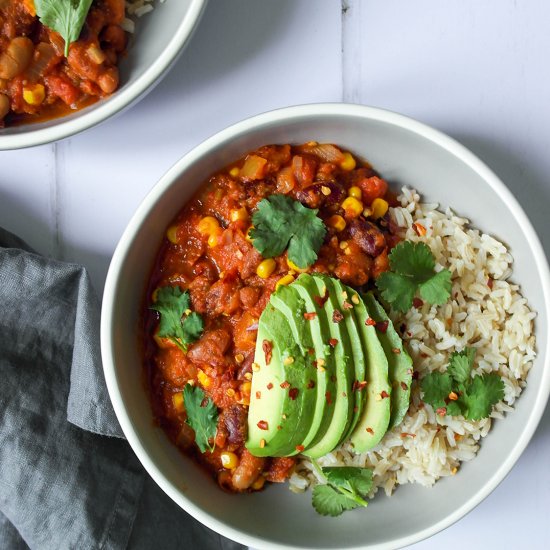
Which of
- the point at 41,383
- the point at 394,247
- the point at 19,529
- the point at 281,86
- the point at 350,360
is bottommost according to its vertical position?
the point at 19,529

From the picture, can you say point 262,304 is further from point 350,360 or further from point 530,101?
point 530,101

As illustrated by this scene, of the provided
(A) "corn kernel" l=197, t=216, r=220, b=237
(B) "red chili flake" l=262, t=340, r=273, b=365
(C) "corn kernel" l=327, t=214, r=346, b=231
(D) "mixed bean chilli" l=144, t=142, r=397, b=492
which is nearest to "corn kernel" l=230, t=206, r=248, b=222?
(D) "mixed bean chilli" l=144, t=142, r=397, b=492

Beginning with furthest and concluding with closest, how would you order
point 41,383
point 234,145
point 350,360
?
point 41,383, point 234,145, point 350,360

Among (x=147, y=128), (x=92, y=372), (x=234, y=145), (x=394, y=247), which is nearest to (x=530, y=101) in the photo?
(x=394, y=247)

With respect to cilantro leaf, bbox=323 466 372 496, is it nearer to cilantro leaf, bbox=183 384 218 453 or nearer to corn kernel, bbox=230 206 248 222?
cilantro leaf, bbox=183 384 218 453

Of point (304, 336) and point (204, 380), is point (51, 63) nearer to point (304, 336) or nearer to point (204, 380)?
point (204, 380)

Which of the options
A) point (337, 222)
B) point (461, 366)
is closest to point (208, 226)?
point (337, 222)

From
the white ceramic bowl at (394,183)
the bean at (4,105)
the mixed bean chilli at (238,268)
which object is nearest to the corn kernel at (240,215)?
the mixed bean chilli at (238,268)
